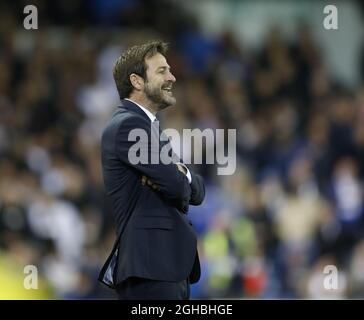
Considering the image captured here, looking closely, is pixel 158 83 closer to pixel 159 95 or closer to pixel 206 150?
pixel 159 95

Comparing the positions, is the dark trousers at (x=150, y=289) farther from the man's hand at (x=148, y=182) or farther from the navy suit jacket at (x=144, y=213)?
the man's hand at (x=148, y=182)

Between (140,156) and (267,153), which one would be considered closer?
(140,156)

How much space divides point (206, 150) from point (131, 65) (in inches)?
160

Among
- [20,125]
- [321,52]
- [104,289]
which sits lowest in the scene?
[104,289]

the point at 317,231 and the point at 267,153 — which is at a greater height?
the point at 267,153

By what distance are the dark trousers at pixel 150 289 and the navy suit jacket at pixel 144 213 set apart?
0.03 m

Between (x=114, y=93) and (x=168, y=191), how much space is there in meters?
4.96

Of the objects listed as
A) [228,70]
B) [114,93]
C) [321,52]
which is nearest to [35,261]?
[114,93]

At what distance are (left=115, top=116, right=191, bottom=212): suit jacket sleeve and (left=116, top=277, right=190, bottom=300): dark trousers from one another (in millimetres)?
295

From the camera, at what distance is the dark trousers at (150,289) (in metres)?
3.92

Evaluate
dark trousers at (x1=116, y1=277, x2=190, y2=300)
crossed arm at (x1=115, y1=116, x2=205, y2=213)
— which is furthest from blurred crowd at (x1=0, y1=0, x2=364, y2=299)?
crossed arm at (x1=115, y1=116, x2=205, y2=213)
